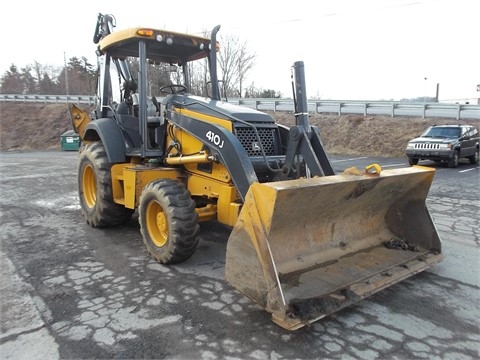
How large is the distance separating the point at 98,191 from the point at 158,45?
2275mm

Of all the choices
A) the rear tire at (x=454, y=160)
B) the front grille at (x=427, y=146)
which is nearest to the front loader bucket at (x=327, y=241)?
the front grille at (x=427, y=146)

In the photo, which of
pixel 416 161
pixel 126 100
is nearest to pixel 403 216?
pixel 126 100

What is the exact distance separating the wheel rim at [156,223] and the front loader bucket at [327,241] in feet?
4.97

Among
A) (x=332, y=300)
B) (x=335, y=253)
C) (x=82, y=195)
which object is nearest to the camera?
(x=332, y=300)

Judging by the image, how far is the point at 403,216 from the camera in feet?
15.3

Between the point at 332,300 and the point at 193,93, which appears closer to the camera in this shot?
the point at 332,300

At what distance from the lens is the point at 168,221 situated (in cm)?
429

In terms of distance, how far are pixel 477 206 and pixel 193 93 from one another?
5961 mm

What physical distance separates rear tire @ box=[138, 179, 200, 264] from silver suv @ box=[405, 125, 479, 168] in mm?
11734

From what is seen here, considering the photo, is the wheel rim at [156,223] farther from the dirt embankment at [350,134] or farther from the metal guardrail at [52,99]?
the metal guardrail at [52,99]

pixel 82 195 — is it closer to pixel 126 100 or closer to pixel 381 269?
pixel 126 100

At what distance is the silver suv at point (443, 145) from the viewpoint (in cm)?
1370

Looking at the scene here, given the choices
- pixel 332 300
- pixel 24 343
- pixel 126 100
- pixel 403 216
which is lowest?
pixel 24 343

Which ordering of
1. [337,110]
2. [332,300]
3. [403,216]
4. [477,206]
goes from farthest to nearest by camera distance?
[337,110] → [477,206] → [403,216] → [332,300]
